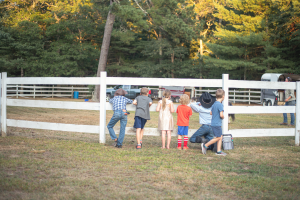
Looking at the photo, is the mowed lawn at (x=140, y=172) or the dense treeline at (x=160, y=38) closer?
the mowed lawn at (x=140, y=172)

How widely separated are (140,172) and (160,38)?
106 feet

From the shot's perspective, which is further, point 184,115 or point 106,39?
point 106,39

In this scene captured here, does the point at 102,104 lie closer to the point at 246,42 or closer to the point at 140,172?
the point at 140,172

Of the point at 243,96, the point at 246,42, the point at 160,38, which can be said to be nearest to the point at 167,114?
the point at 243,96

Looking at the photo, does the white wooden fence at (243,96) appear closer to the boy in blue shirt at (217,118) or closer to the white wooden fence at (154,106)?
the white wooden fence at (154,106)

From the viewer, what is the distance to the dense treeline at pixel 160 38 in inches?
1059

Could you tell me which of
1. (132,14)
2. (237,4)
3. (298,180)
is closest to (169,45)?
(237,4)

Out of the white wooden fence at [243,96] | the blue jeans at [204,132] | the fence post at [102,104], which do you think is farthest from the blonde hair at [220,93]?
the white wooden fence at [243,96]

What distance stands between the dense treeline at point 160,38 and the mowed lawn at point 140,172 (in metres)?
17.4

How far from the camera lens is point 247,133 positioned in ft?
21.4

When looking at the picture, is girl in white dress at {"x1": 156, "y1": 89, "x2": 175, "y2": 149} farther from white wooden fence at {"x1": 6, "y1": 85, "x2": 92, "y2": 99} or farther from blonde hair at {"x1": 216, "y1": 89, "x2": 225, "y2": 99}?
white wooden fence at {"x1": 6, "y1": 85, "x2": 92, "y2": 99}

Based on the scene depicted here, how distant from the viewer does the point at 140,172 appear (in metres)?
4.53

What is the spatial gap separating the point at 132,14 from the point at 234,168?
1841 cm

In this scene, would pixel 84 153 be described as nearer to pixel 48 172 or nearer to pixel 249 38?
pixel 48 172
